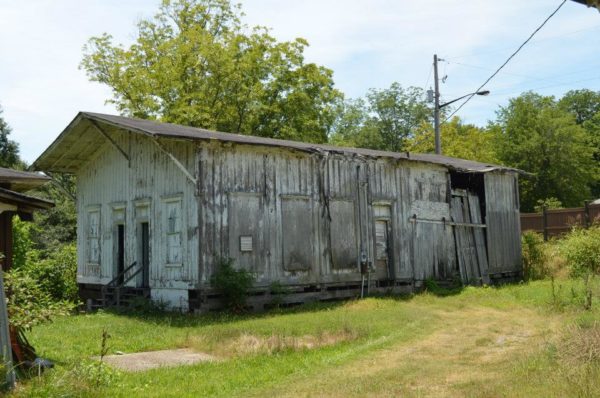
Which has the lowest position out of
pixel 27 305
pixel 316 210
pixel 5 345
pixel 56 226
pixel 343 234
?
pixel 5 345

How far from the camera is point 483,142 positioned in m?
48.9

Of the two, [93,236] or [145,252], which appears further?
[93,236]

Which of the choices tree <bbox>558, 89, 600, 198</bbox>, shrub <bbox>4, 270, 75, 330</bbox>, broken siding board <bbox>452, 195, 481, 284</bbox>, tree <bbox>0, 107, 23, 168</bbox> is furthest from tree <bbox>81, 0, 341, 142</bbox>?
tree <bbox>558, 89, 600, 198</bbox>

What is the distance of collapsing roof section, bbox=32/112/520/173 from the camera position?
15.9 meters

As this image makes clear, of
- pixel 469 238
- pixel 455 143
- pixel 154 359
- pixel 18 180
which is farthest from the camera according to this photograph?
pixel 455 143

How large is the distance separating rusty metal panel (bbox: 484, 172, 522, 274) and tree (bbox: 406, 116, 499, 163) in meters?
20.9

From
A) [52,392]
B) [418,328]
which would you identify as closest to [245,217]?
[418,328]

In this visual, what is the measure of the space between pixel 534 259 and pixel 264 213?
12.5 m

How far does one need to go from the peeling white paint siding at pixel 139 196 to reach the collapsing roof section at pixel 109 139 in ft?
1.36

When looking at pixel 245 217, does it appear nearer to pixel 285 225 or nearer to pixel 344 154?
pixel 285 225

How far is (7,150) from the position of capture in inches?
1423

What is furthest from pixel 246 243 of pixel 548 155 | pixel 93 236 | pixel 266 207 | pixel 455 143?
pixel 548 155

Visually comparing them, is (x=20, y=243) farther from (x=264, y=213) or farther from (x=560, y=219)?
(x=560, y=219)

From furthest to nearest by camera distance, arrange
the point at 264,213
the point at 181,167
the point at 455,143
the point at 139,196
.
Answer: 1. the point at 455,143
2. the point at 139,196
3. the point at 264,213
4. the point at 181,167
